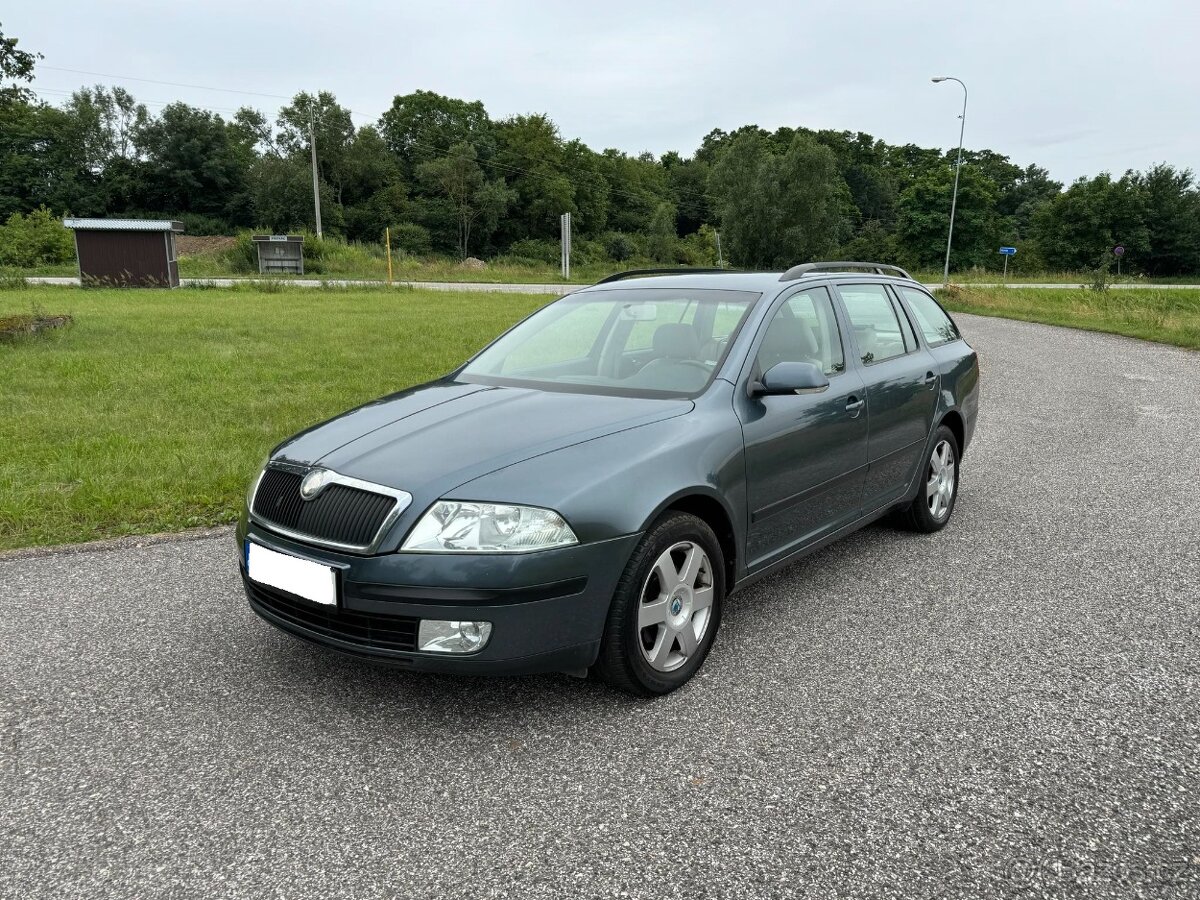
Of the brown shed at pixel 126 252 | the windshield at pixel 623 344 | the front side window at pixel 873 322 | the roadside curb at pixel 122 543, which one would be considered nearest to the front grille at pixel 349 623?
the windshield at pixel 623 344

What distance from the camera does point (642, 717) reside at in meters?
2.93

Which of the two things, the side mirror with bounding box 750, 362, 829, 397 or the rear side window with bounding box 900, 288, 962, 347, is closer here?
the side mirror with bounding box 750, 362, 829, 397

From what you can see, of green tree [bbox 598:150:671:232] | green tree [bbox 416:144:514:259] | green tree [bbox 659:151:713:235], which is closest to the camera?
green tree [bbox 416:144:514:259]

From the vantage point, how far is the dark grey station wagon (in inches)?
105

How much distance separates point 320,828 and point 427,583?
74 centimetres

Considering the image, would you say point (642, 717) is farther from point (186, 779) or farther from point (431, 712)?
point (186, 779)

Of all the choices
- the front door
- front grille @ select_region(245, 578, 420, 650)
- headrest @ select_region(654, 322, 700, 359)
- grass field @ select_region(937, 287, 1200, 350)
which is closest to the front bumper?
front grille @ select_region(245, 578, 420, 650)

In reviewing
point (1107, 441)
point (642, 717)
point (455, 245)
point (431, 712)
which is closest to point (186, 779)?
point (431, 712)

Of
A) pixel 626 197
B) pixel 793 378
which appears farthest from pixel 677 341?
pixel 626 197

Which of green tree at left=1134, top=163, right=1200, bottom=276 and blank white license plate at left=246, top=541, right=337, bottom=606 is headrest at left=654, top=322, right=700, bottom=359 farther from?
green tree at left=1134, top=163, right=1200, bottom=276

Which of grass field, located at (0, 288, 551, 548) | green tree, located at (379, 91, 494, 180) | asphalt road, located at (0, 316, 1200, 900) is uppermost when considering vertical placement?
green tree, located at (379, 91, 494, 180)

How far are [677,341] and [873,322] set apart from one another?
1.36 metres

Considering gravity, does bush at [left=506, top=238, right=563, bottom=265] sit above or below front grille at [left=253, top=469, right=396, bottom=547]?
above

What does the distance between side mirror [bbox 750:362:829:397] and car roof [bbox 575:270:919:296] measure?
0.63m
